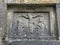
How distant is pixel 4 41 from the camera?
8.69ft

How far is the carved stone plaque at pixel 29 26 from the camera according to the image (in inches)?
109

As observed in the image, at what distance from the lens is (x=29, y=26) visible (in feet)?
9.29

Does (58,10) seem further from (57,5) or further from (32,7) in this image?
(32,7)

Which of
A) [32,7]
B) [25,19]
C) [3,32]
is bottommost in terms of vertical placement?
[3,32]

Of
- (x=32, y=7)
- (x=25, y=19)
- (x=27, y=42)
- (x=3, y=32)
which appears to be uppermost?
(x=32, y=7)

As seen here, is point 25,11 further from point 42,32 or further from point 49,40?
point 49,40

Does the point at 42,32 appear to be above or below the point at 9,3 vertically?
below

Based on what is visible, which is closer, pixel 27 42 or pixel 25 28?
pixel 27 42

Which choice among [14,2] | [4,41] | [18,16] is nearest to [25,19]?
[18,16]

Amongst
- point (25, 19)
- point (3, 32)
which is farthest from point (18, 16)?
point (3, 32)

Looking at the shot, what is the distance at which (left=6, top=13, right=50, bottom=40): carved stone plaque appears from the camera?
9.09 feet

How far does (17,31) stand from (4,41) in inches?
12.0

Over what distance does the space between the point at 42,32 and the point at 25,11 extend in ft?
1.62

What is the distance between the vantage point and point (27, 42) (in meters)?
2.63
